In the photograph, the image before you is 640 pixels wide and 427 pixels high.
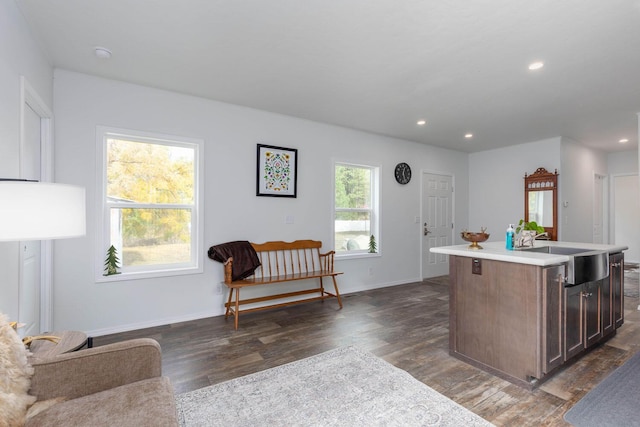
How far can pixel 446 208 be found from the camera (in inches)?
236

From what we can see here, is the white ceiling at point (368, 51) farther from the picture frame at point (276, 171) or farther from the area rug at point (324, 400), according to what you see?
the area rug at point (324, 400)

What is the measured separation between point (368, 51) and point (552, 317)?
2.39 m

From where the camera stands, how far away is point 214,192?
3.58m

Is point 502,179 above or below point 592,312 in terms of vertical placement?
above

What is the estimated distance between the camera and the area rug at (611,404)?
1735 mm

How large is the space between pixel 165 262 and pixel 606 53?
178 inches

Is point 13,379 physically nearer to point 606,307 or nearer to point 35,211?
point 35,211

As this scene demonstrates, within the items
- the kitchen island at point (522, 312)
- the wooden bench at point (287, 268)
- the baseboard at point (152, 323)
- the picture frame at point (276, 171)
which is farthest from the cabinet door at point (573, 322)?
the baseboard at point (152, 323)

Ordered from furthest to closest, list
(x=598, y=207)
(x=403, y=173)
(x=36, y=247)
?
(x=598, y=207) < (x=403, y=173) < (x=36, y=247)

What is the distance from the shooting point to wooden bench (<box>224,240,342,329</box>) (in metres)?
3.54

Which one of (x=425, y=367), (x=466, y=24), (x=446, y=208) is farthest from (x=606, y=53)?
(x=446, y=208)

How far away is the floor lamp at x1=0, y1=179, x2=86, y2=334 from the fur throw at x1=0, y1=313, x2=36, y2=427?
1.20 feet

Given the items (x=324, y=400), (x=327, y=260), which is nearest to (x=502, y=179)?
(x=327, y=260)

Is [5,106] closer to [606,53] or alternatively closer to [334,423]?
[334,423]
